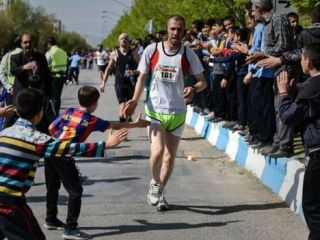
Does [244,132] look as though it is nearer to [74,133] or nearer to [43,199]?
[43,199]

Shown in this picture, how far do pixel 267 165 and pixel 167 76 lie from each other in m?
1.98

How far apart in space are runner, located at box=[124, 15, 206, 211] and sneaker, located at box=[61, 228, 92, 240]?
1252 millimetres

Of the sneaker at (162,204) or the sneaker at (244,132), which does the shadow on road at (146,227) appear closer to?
the sneaker at (162,204)

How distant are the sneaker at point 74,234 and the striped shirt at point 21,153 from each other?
61.6 inches

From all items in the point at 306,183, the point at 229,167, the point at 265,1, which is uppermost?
the point at 265,1

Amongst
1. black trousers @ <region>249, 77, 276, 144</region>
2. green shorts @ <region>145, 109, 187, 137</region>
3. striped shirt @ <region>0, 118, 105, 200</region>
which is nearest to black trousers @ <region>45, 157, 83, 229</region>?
green shorts @ <region>145, 109, 187, 137</region>

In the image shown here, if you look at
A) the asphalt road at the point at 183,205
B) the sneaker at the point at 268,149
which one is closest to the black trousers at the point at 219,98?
the asphalt road at the point at 183,205

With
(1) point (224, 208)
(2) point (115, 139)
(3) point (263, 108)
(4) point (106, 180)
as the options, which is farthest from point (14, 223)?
(3) point (263, 108)

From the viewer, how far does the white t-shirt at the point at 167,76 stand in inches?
297

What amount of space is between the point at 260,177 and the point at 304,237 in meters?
2.55

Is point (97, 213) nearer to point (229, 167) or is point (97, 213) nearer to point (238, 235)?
point (238, 235)

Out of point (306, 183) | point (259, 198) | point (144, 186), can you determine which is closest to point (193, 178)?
point (144, 186)

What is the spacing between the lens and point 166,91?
24.9 feet

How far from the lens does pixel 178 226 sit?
6.82 metres
